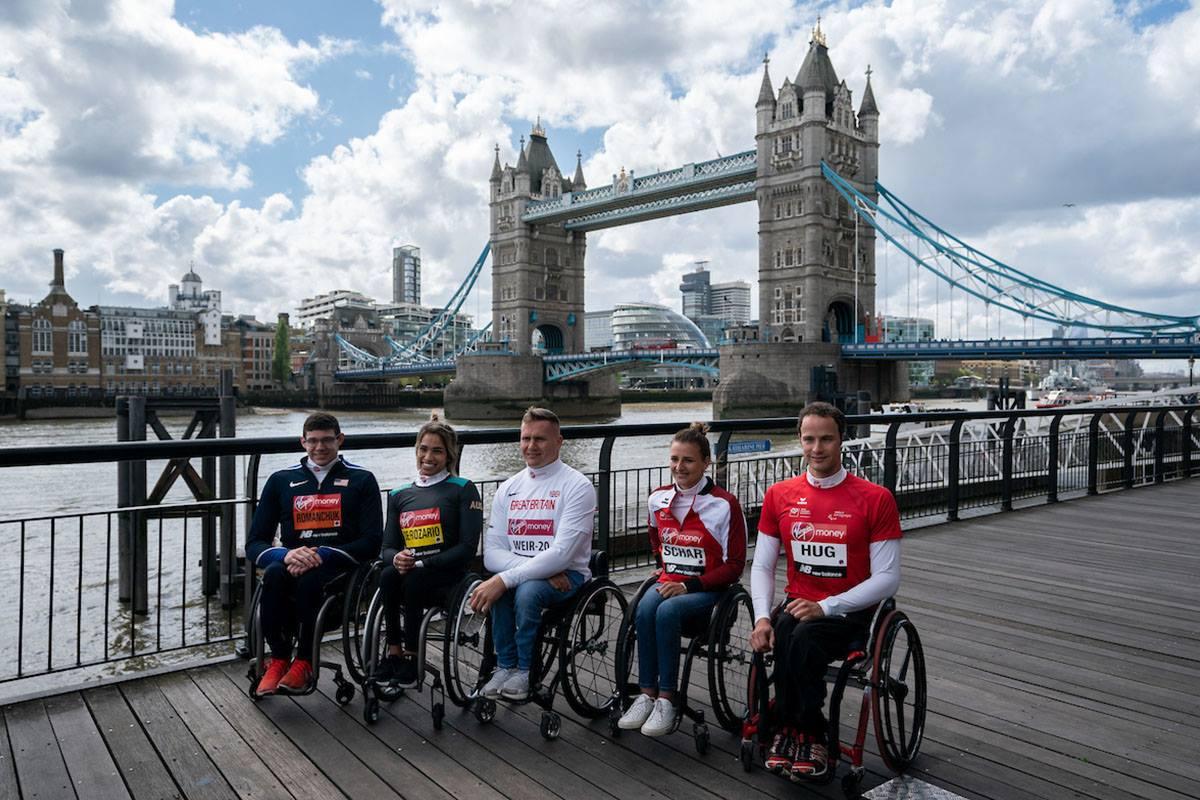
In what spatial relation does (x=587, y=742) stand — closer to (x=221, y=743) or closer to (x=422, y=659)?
(x=422, y=659)

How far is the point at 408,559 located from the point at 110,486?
19.5m

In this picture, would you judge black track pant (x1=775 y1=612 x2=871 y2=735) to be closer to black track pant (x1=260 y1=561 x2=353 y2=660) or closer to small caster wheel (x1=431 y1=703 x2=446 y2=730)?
small caster wheel (x1=431 y1=703 x2=446 y2=730)

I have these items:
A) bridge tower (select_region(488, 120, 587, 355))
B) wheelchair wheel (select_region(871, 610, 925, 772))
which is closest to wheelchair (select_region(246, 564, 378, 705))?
wheelchair wheel (select_region(871, 610, 925, 772))

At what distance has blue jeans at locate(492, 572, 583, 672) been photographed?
125 inches

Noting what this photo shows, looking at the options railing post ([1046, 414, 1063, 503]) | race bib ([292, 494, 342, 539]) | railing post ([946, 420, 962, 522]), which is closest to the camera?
race bib ([292, 494, 342, 539])

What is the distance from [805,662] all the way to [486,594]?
3.65 feet

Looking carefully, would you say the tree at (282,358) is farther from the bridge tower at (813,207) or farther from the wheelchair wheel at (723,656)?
the wheelchair wheel at (723,656)

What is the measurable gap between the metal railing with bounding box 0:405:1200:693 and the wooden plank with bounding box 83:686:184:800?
23 centimetres

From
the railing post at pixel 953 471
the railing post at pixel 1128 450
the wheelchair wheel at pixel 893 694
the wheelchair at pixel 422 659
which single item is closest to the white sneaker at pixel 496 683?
the wheelchair at pixel 422 659

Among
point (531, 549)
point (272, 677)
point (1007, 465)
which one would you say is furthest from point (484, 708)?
point (1007, 465)

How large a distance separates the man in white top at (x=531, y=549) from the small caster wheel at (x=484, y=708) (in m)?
0.04

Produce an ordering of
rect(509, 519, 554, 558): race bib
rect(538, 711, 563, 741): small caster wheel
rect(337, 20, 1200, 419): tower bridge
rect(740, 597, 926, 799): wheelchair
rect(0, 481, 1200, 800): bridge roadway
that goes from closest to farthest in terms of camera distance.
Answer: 1. rect(740, 597, 926, 799): wheelchair
2. rect(0, 481, 1200, 800): bridge roadway
3. rect(538, 711, 563, 741): small caster wheel
4. rect(509, 519, 554, 558): race bib
5. rect(337, 20, 1200, 419): tower bridge

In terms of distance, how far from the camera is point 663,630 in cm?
304

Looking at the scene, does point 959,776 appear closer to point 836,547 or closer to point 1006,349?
point 836,547
